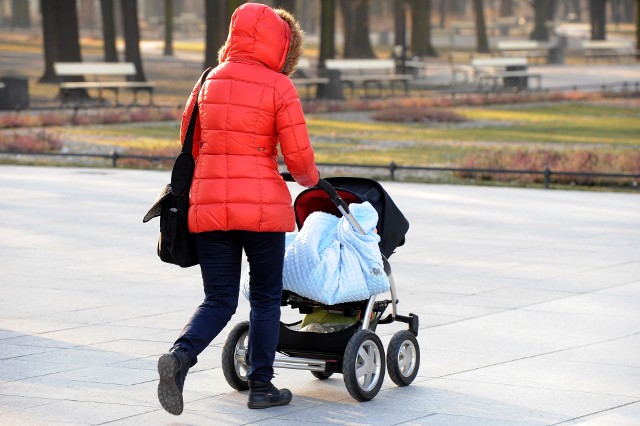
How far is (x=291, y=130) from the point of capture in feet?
20.2

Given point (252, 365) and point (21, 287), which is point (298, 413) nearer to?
point (252, 365)

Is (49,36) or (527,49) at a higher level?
(49,36)

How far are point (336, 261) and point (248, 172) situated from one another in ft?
2.29

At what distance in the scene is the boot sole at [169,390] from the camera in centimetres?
591

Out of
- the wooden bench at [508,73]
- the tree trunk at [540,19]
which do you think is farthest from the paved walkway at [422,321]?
the tree trunk at [540,19]

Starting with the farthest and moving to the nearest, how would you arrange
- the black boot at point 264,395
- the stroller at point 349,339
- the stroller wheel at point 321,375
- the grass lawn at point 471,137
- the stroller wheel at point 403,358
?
the grass lawn at point 471,137 < the stroller wheel at point 321,375 < the stroller wheel at point 403,358 < the stroller at point 349,339 < the black boot at point 264,395

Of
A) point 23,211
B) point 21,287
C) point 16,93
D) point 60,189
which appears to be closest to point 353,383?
point 21,287

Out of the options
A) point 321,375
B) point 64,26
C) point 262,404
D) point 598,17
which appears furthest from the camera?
point 598,17

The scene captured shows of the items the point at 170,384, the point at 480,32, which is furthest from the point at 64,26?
the point at 170,384

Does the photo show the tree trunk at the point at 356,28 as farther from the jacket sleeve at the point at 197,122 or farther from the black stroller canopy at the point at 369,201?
the jacket sleeve at the point at 197,122

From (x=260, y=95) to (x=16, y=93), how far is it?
25.7m

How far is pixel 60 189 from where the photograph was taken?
16.3 meters

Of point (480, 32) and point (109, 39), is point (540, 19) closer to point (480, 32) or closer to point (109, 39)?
point (480, 32)

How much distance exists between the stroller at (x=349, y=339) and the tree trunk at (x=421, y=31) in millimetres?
51060
